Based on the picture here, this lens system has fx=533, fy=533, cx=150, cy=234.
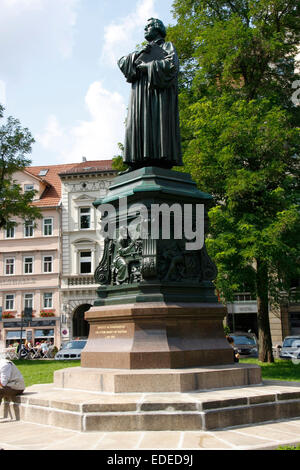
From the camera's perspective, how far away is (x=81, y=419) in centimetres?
610

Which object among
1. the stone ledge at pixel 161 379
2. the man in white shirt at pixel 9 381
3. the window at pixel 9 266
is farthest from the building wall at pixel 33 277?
the stone ledge at pixel 161 379

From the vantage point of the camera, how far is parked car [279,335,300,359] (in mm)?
23288

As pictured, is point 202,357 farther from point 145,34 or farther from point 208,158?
point 208,158

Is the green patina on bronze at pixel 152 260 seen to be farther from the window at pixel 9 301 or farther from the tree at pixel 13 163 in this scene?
the window at pixel 9 301

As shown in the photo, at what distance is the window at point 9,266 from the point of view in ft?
143

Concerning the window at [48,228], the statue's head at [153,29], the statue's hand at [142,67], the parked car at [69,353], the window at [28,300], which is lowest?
the parked car at [69,353]

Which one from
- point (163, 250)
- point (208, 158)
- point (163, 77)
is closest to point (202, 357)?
point (163, 250)

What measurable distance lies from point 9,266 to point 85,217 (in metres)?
7.43

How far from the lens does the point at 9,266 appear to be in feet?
143

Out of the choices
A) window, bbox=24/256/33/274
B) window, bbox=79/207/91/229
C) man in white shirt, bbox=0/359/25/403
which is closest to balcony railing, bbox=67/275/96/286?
window, bbox=24/256/33/274

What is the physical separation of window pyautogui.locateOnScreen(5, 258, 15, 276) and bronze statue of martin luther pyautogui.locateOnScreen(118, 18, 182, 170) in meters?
36.1

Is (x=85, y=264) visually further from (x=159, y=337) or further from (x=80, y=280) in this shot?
(x=159, y=337)

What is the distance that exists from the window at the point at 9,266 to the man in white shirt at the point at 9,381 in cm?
3688
